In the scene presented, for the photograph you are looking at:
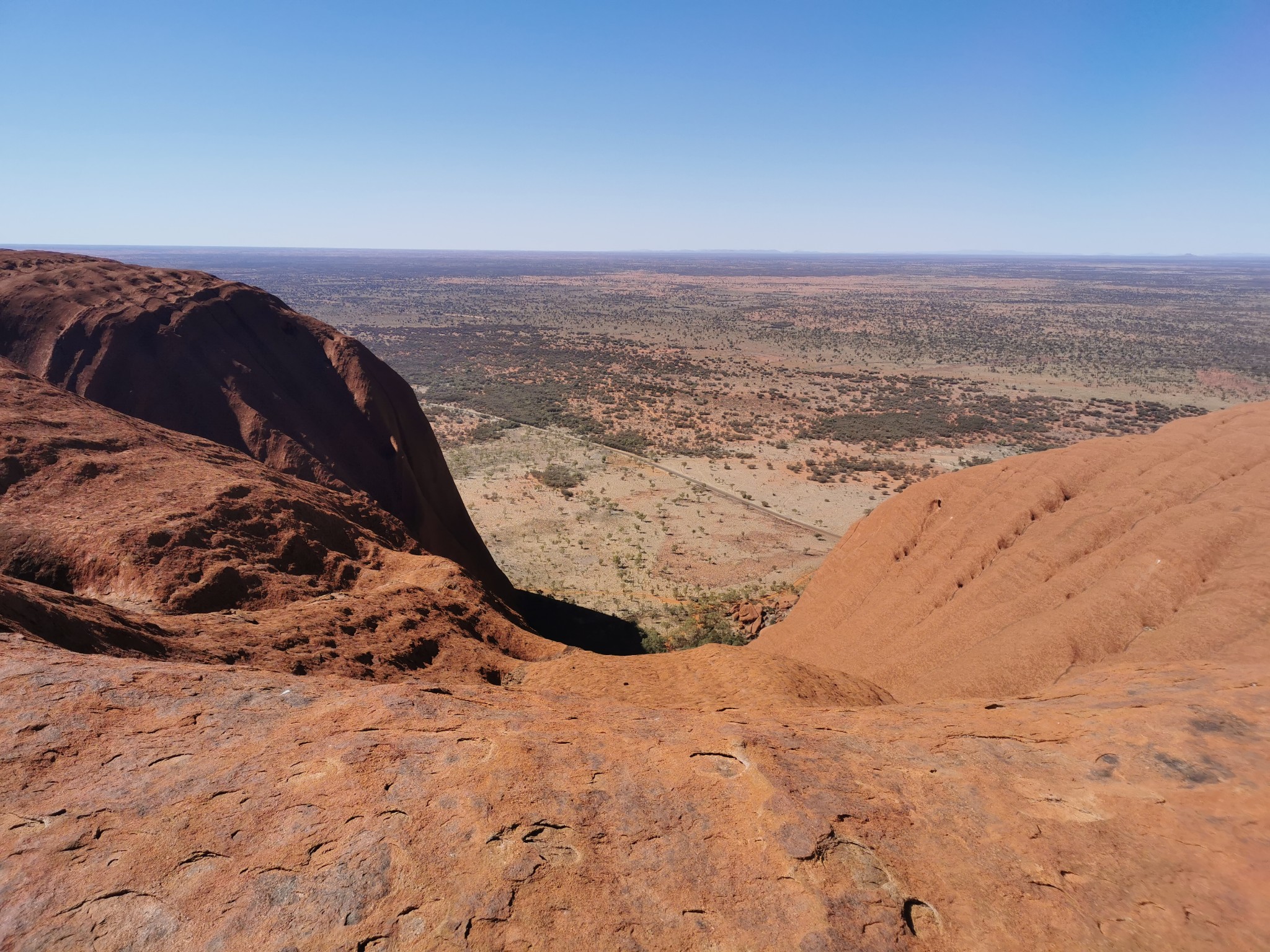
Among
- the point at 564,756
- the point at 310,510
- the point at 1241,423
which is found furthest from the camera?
the point at 1241,423

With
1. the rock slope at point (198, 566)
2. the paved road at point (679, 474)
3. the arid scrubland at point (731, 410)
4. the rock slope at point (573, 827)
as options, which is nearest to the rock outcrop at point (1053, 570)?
the rock slope at point (573, 827)

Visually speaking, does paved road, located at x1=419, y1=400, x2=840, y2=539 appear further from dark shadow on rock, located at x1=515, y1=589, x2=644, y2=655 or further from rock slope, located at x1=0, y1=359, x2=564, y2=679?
rock slope, located at x1=0, y1=359, x2=564, y2=679

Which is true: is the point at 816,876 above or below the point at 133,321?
below

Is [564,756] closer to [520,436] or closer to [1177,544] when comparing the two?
[1177,544]

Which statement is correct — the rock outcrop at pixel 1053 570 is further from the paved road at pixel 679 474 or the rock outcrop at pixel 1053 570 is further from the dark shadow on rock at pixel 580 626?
the paved road at pixel 679 474

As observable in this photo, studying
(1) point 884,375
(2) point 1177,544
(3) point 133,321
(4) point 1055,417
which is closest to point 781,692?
Result: (2) point 1177,544

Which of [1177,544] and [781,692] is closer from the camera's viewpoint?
[781,692]

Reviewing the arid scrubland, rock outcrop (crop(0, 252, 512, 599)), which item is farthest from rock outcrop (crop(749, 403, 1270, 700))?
rock outcrop (crop(0, 252, 512, 599))
